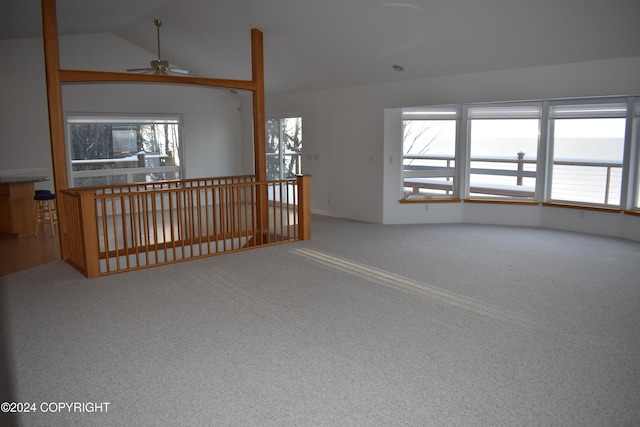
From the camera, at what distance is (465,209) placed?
26.8 ft

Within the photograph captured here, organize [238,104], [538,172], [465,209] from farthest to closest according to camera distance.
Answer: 1. [238,104]
2. [465,209]
3. [538,172]

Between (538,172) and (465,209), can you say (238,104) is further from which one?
(538,172)

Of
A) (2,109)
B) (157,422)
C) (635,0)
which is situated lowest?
(157,422)

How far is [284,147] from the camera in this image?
10125mm

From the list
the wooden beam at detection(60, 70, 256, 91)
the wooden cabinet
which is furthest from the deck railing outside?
the wooden cabinet

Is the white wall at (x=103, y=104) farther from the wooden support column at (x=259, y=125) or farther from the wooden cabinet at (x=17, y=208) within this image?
the wooden support column at (x=259, y=125)

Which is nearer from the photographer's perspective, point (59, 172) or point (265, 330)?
point (265, 330)

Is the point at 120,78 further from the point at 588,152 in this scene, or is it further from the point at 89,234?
the point at 588,152

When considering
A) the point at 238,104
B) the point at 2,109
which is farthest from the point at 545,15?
the point at 2,109

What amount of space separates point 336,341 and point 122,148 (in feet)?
24.2

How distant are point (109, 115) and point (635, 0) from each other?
8226 mm

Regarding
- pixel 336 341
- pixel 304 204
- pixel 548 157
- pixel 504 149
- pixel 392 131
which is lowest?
pixel 336 341

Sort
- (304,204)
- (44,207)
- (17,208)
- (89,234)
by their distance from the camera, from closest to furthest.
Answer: (89,234) → (304,204) → (17,208) → (44,207)

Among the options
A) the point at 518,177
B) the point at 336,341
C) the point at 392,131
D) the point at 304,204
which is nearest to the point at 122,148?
the point at 304,204
